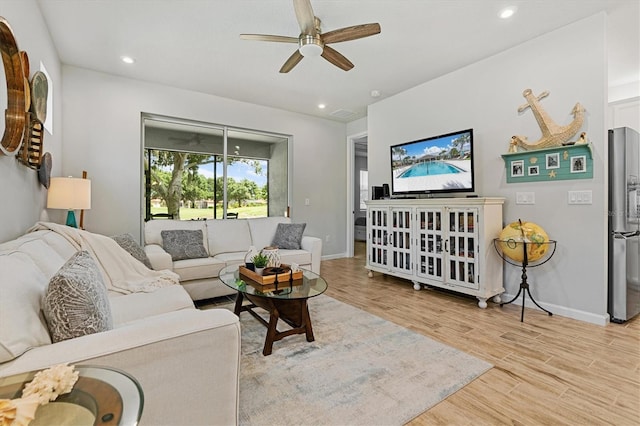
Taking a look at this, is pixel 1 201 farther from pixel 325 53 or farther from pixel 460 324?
pixel 460 324

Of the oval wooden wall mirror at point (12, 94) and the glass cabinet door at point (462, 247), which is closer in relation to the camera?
the oval wooden wall mirror at point (12, 94)

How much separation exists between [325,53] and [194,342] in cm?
253

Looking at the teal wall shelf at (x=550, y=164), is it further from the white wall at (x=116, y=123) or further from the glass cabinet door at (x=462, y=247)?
the white wall at (x=116, y=123)

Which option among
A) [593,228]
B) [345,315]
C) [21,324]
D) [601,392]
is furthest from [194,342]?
[593,228]

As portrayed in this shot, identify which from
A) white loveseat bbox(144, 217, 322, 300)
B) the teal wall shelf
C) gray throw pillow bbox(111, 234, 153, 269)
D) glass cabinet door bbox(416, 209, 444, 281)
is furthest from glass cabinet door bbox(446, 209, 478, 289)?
gray throw pillow bbox(111, 234, 153, 269)

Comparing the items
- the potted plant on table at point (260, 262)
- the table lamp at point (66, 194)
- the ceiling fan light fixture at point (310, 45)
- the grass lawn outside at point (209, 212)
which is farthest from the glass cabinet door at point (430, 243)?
the table lamp at point (66, 194)

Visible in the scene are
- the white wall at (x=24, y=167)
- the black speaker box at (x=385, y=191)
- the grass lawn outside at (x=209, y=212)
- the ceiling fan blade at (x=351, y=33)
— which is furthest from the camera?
the grass lawn outside at (x=209, y=212)

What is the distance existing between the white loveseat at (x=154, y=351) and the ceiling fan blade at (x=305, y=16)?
2.06 m

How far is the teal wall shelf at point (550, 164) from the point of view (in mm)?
2689

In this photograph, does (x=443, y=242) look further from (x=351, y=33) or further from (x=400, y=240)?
(x=351, y=33)

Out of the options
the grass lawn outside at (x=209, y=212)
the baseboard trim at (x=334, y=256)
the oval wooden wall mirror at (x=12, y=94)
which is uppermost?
the oval wooden wall mirror at (x=12, y=94)

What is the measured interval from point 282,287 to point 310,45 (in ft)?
6.31

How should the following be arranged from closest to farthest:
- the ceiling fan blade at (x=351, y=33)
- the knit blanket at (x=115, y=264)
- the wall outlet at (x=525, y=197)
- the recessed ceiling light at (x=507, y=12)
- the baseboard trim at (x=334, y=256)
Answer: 1. the knit blanket at (x=115, y=264)
2. the ceiling fan blade at (x=351, y=33)
3. the recessed ceiling light at (x=507, y=12)
4. the wall outlet at (x=525, y=197)
5. the baseboard trim at (x=334, y=256)

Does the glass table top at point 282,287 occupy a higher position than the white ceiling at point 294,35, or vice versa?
the white ceiling at point 294,35
